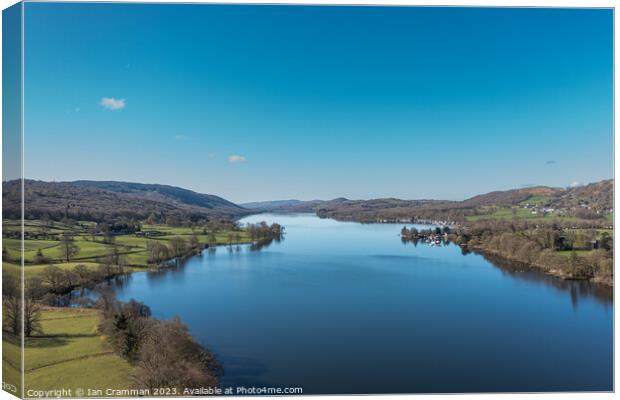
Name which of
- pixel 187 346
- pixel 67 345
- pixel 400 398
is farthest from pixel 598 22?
pixel 67 345

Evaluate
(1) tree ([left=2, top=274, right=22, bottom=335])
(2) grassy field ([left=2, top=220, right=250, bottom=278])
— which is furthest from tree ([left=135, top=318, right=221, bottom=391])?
(2) grassy field ([left=2, top=220, right=250, bottom=278])

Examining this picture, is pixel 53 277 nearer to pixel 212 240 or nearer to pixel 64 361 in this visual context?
pixel 64 361

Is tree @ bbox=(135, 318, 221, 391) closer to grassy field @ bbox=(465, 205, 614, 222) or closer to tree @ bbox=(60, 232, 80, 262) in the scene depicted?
tree @ bbox=(60, 232, 80, 262)

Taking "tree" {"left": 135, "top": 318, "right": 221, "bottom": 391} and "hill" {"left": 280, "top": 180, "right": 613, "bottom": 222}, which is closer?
"tree" {"left": 135, "top": 318, "right": 221, "bottom": 391}

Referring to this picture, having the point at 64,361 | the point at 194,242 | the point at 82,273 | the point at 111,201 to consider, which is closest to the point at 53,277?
the point at 82,273

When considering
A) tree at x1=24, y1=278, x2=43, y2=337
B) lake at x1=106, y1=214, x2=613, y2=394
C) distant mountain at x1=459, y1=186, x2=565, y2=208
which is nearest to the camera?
tree at x1=24, y1=278, x2=43, y2=337

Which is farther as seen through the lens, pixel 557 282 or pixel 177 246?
pixel 557 282

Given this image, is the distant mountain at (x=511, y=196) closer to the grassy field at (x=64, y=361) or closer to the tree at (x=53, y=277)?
the grassy field at (x=64, y=361)

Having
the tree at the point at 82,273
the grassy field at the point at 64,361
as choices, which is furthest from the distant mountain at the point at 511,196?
the tree at the point at 82,273
